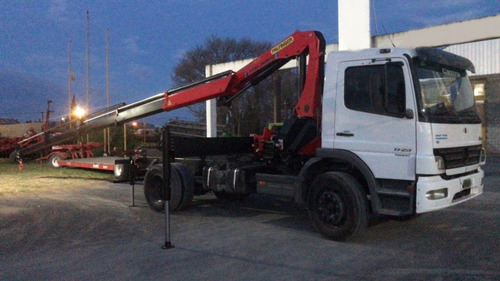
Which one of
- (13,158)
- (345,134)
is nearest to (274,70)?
(345,134)

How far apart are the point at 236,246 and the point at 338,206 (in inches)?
65.1

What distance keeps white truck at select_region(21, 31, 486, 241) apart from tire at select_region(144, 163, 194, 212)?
1.04 metres

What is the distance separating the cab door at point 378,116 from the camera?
21.5 ft

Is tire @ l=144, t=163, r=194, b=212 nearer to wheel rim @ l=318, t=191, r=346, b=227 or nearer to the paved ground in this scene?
the paved ground

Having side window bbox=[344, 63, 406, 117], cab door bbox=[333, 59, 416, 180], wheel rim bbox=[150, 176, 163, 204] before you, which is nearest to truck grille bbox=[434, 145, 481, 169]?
cab door bbox=[333, 59, 416, 180]

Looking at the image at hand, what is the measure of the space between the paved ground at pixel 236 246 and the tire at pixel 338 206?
0.23 metres

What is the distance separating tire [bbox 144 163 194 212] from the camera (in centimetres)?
984

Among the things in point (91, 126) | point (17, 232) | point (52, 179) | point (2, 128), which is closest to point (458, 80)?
point (17, 232)

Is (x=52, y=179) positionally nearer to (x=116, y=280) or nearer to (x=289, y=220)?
(x=289, y=220)

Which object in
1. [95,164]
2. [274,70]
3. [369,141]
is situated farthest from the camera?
[95,164]

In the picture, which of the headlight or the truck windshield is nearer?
the headlight

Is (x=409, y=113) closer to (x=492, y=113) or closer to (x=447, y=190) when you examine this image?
(x=447, y=190)

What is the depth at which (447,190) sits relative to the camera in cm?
654

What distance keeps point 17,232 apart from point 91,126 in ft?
22.8
